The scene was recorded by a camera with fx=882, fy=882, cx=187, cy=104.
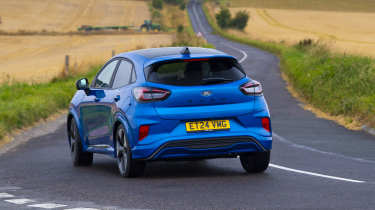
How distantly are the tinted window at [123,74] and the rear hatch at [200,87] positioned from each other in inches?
21.1

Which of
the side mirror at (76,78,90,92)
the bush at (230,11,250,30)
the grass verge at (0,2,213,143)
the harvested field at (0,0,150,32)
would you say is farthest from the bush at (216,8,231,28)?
the side mirror at (76,78,90,92)

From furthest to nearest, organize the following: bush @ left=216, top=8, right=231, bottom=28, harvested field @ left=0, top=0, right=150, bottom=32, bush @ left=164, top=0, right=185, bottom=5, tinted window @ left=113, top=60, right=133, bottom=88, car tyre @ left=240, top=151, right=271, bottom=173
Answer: bush @ left=164, top=0, right=185, bottom=5 → bush @ left=216, top=8, right=231, bottom=28 → harvested field @ left=0, top=0, right=150, bottom=32 → tinted window @ left=113, top=60, right=133, bottom=88 → car tyre @ left=240, top=151, right=271, bottom=173

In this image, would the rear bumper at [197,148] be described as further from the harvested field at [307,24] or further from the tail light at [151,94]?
the harvested field at [307,24]

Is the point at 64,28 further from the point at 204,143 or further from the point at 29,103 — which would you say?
the point at 204,143

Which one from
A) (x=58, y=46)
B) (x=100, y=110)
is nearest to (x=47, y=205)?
(x=100, y=110)

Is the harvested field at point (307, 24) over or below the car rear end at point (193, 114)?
below

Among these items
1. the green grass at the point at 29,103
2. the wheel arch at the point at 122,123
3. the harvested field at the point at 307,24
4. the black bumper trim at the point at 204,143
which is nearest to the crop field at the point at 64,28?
the green grass at the point at 29,103

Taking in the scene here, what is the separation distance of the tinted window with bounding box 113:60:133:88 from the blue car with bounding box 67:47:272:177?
0.02 metres

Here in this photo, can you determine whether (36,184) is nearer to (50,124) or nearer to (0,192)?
(0,192)

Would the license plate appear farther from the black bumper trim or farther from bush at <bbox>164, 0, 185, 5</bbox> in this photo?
bush at <bbox>164, 0, 185, 5</bbox>

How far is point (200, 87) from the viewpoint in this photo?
1014 centimetres

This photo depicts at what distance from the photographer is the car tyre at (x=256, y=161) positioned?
10680mm

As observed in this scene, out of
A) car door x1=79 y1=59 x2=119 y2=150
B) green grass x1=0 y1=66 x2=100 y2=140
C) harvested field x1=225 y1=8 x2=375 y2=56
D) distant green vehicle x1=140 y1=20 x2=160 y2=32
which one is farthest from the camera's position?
distant green vehicle x1=140 y1=20 x2=160 y2=32

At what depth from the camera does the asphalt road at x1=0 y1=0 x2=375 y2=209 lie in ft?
27.7
